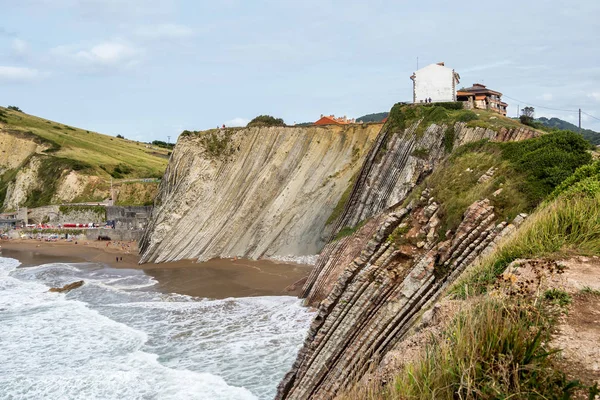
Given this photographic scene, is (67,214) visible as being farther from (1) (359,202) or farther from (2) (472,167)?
(2) (472,167)

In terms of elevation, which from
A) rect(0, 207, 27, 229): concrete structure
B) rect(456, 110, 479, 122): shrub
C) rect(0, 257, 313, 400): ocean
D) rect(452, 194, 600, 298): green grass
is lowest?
rect(0, 257, 313, 400): ocean

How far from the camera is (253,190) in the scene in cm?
4744

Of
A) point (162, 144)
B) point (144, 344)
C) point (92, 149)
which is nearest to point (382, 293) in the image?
point (144, 344)

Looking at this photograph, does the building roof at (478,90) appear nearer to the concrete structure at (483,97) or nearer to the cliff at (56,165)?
the concrete structure at (483,97)

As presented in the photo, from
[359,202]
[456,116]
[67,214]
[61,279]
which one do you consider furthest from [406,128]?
[67,214]

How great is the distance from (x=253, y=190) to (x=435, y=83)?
19151 millimetres

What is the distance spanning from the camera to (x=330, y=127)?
50.1 m

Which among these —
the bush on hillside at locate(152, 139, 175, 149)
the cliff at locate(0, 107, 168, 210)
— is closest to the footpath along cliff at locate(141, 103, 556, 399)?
the cliff at locate(0, 107, 168, 210)

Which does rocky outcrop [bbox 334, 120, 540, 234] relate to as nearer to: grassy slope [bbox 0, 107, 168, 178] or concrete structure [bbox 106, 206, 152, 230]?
concrete structure [bbox 106, 206, 152, 230]

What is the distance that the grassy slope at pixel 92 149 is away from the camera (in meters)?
88.2

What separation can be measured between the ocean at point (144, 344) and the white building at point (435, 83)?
22.7 m

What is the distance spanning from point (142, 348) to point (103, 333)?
388 cm

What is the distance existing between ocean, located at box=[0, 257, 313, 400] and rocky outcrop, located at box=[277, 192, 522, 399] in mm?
4566

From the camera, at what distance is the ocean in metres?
18.2
